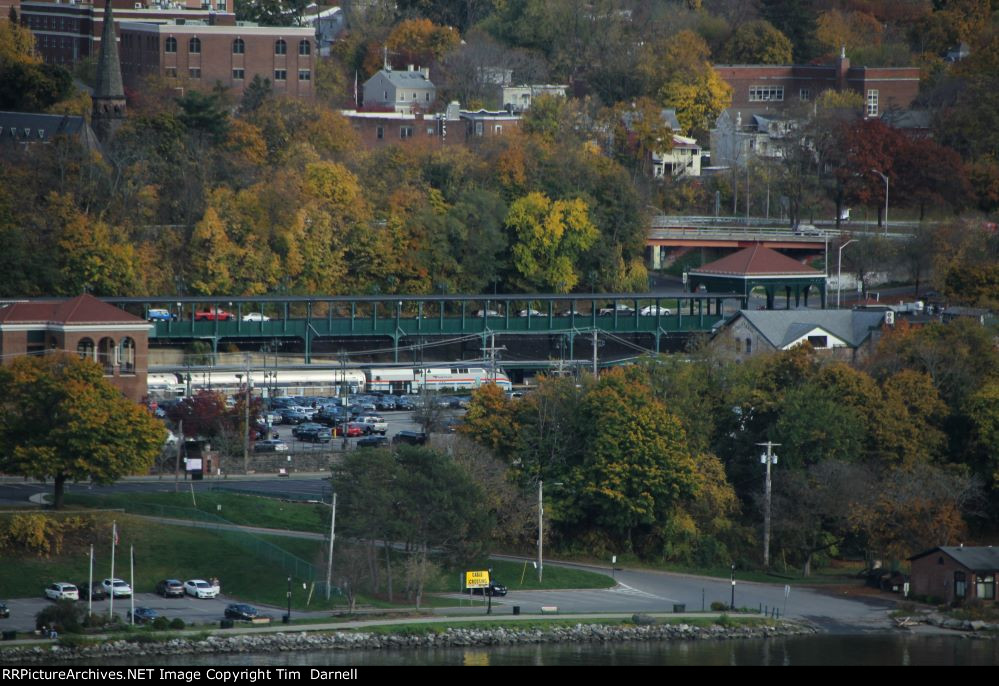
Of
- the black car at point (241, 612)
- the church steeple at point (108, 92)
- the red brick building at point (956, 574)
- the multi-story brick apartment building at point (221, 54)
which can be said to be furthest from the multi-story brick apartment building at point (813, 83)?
the black car at point (241, 612)

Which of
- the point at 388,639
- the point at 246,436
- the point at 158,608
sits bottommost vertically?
the point at 388,639

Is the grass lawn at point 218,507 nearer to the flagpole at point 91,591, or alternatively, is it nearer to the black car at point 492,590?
the black car at point 492,590

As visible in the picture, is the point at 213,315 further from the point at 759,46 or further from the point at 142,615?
the point at 759,46

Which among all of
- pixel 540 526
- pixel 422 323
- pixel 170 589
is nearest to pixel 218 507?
pixel 170 589

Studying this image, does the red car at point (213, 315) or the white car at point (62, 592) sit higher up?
the red car at point (213, 315)

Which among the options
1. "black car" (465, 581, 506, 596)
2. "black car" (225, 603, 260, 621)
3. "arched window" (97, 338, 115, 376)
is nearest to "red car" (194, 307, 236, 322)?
"arched window" (97, 338, 115, 376)

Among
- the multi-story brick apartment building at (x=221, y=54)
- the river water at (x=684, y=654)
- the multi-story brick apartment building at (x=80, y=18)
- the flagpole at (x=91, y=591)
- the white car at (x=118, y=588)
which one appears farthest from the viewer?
the multi-story brick apartment building at (x=80, y=18)

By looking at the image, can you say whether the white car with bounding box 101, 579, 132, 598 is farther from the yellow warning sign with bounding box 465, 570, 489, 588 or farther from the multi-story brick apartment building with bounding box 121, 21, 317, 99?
the multi-story brick apartment building with bounding box 121, 21, 317, 99
